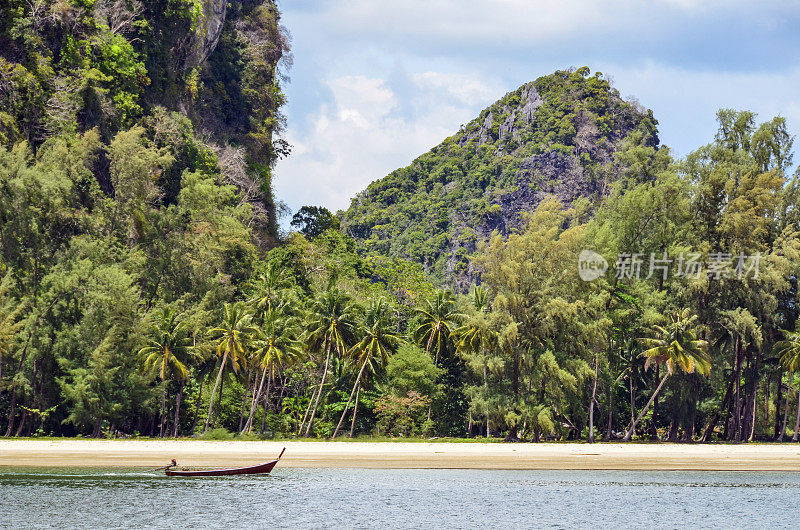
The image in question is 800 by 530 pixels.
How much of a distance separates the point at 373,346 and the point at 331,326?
10.5 feet

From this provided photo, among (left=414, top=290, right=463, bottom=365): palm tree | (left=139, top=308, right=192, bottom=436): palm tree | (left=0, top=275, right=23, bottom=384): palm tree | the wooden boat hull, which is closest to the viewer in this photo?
the wooden boat hull

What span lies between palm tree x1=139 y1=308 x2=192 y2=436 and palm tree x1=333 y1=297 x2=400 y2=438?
10817mm

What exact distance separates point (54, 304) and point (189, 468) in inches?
696

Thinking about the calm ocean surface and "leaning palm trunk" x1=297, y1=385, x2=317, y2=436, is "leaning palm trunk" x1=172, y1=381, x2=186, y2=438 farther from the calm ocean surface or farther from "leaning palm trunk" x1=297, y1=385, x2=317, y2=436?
the calm ocean surface

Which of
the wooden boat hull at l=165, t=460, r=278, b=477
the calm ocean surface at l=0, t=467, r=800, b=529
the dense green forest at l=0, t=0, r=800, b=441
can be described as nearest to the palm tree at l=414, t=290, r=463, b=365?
the dense green forest at l=0, t=0, r=800, b=441

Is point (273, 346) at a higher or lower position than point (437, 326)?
lower

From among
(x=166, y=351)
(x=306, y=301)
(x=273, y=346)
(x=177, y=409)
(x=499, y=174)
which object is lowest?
(x=177, y=409)

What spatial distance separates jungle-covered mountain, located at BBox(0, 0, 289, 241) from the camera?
55406 millimetres

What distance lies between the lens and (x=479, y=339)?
55531 millimetres

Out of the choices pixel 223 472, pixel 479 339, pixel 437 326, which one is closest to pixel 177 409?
pixel 437 326

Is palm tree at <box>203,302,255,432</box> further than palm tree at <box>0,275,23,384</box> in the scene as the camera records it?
Yes

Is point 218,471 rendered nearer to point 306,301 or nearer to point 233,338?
point 233,338

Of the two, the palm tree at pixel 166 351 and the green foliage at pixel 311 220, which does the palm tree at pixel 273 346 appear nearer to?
the palm tree at pixel 166 351

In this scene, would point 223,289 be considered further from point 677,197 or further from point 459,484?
point 677,197
